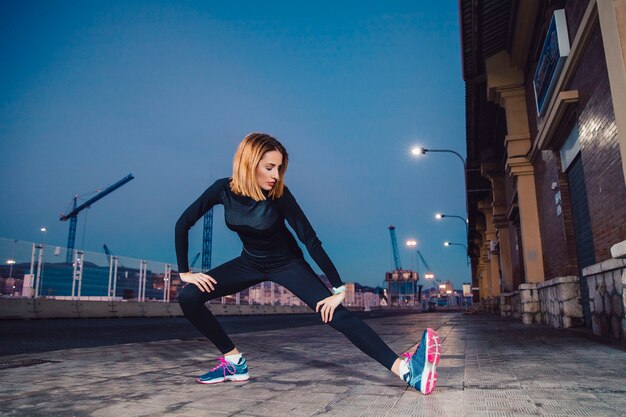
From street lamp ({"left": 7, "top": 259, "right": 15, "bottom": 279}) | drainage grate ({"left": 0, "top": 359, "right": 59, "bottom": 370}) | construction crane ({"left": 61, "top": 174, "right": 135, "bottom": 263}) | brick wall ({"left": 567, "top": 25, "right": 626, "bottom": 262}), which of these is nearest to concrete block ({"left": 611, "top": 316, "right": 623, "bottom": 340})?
brick wall ({"left": 567, "top": 25, "right": 626, "bottom": 262})

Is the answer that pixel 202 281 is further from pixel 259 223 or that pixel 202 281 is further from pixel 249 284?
pixel 259 223

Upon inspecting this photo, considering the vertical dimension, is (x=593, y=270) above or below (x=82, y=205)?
below

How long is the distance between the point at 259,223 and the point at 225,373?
3.88ft

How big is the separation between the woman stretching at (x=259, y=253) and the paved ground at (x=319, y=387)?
0.39 meters

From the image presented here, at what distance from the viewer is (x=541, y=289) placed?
10820 millimetres

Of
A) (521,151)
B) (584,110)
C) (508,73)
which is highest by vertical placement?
(508,73)

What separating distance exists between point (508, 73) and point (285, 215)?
38.4 feet

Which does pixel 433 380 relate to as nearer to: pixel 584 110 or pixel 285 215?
pixel 285 215

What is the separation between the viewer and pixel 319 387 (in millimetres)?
3055

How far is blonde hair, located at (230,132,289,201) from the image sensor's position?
3.09 meters

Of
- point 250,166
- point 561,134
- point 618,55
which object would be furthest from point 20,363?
point 561,134

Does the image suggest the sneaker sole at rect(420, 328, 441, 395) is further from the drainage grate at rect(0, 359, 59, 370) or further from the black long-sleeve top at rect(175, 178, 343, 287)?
the drainage grate at rect(0, 359, 59, 370)

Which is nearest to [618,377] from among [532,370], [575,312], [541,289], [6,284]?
[532,370]

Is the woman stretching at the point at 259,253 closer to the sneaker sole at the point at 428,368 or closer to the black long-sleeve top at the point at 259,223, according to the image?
the black long-sleeve top at the point at 259,223
